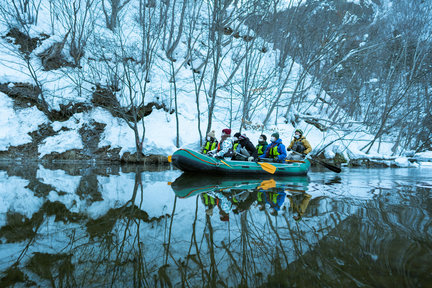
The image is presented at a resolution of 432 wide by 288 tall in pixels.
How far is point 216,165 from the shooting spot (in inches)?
Result: 307

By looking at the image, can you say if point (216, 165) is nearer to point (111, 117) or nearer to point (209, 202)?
point (209, 202)

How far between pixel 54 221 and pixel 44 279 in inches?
52.6

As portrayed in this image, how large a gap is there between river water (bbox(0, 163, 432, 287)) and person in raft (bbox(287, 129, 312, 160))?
6.68m

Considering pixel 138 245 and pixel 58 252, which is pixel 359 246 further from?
pixel 58 252

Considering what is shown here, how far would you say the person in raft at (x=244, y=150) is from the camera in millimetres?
8492

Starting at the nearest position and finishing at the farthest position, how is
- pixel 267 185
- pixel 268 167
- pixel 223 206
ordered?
pixel 223 206, pixel 267 185, pixel 268 167

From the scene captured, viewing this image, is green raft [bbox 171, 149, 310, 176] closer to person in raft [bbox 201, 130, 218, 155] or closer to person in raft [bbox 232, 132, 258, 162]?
person in raft [bbox 232, 132, 258, 162]

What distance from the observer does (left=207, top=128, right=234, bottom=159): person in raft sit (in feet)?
26.9

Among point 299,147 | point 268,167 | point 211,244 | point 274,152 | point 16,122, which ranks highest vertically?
point 16,122

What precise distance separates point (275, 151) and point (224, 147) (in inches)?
81.2

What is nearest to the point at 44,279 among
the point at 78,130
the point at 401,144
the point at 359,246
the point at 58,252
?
the point at 58,252

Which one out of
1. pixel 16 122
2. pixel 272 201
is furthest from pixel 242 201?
pixel 16 122

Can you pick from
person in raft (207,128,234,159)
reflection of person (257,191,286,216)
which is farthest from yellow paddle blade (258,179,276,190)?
person in raft (207,128,234,159)

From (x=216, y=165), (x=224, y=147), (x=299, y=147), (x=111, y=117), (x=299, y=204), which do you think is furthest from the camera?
(x=111, y=117)
